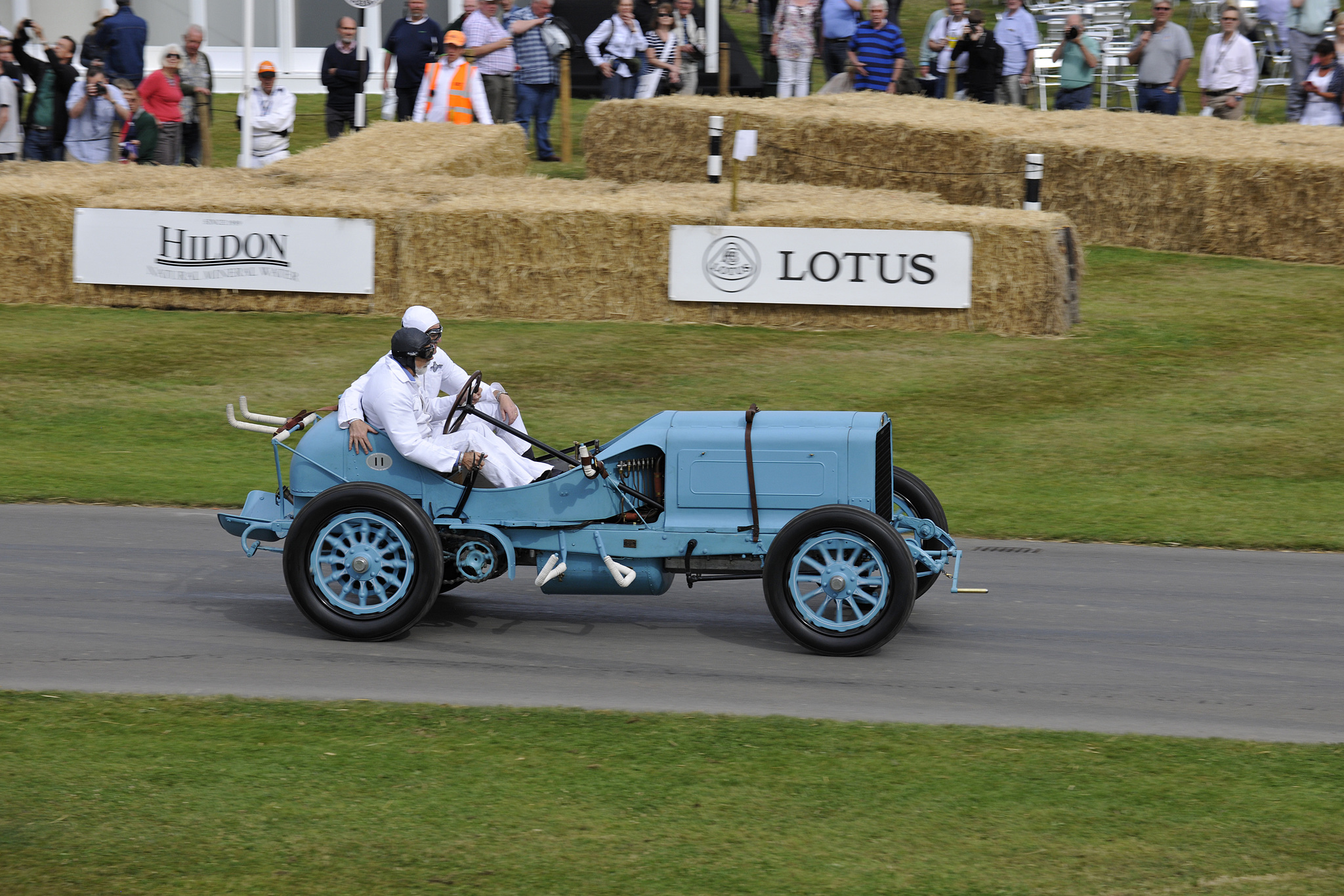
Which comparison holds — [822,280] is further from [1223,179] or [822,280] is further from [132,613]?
[132,613]

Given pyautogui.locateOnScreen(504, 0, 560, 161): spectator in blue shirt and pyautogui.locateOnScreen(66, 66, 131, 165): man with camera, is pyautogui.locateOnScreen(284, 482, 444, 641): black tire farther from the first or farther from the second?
pyautogui.locateOnScreen(504, 0, 560, 161): spectator in blue shirt

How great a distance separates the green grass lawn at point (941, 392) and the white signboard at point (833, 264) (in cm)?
36

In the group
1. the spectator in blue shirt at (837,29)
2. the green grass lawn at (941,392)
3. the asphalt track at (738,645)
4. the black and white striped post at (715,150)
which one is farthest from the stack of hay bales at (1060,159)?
the asphalt track at (738,645)

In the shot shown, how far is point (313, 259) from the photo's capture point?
15516mm

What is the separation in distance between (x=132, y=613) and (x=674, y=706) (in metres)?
2.90

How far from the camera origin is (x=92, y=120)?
19.4 m

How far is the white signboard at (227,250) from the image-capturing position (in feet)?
50.6

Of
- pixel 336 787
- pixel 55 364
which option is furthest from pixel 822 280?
pixel 336 787

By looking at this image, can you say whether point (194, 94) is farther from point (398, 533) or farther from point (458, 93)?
point (398, 533)

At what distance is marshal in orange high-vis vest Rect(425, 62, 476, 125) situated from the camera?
20562 millimetres

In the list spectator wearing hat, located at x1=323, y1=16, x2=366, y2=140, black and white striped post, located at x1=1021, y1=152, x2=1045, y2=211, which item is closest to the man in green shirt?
black and white striped post, located at x1=1021, y1=152, x2=1045, y2=211

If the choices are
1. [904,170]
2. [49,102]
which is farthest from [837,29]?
[49,102]

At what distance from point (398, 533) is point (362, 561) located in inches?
8.6

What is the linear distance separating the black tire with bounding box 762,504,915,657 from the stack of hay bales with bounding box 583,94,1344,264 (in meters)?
10.7
